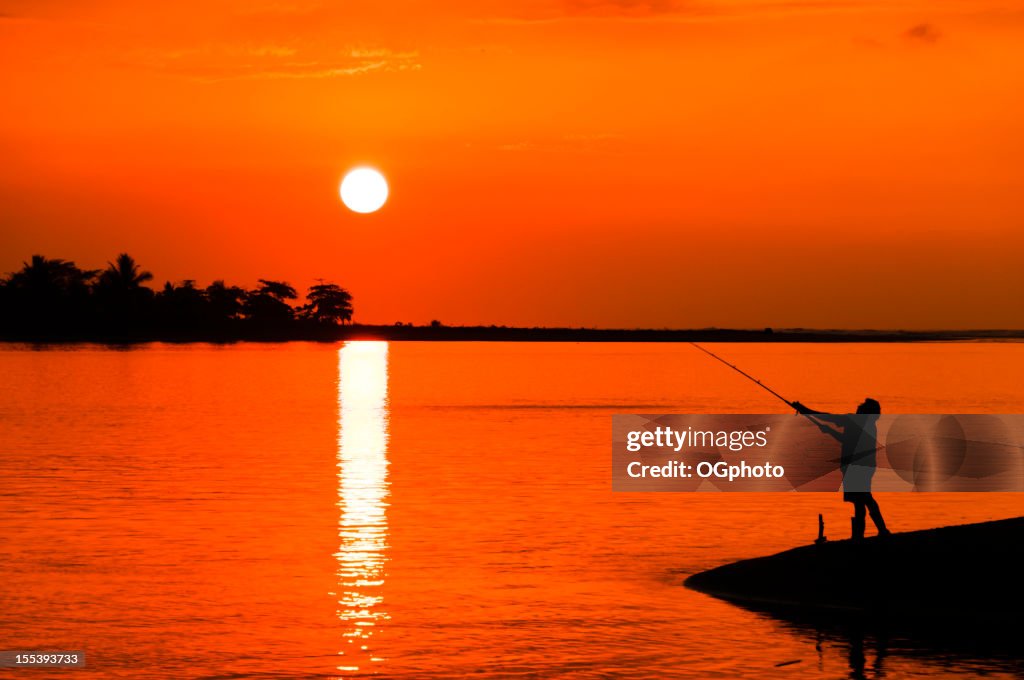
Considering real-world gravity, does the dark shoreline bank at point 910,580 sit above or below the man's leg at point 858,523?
below

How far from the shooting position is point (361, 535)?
1326 inches

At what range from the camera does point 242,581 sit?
1075 inches

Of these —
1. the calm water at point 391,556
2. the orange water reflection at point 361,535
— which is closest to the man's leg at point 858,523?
the calm water at point 391,556

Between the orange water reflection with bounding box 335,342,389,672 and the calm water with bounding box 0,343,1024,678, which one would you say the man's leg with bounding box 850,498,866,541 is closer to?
the calm water with bounding box 0,343,1024,678

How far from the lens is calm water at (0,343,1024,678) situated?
2116 cm

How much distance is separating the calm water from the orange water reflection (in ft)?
0.30

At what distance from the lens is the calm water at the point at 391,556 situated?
69.4 feet

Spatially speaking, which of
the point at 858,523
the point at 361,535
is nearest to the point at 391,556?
the point at 361,535

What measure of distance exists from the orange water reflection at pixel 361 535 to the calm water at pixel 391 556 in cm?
9

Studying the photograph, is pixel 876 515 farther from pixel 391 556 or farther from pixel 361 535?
pixel 361 535

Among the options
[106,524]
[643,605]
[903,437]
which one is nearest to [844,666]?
[643,605]

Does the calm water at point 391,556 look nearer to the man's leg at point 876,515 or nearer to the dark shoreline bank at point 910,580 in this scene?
the dark shoreline bank at point 910,580

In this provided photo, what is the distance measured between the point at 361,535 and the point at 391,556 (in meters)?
3.34

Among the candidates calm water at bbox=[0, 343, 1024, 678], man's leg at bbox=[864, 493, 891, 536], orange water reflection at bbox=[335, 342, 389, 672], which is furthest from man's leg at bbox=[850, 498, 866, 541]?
orange water reflection at bbox=[335, 342, 389, 672]
